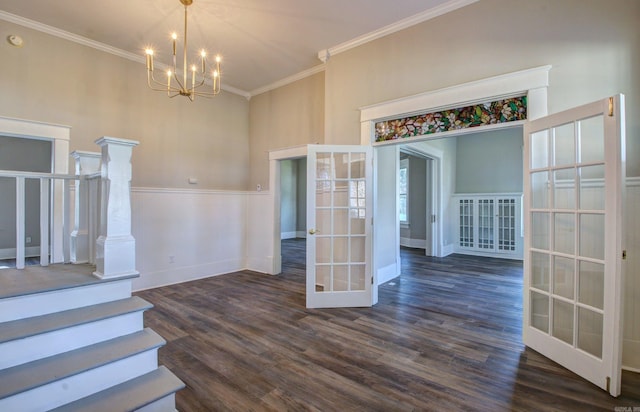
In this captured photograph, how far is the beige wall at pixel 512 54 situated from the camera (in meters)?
2.42

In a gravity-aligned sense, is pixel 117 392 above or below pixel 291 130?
below

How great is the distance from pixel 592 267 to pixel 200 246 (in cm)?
497

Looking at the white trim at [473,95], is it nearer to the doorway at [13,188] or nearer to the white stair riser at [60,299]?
the white stair riser at [60,299]

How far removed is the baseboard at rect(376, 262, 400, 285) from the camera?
472 centimetres

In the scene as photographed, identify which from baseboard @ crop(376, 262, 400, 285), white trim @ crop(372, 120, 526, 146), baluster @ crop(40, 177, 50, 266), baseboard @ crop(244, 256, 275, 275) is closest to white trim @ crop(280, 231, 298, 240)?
baseboard @ crop(244, 256, 275, 275)

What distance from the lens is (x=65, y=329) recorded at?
1.65m

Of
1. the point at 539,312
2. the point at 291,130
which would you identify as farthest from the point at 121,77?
the point at 539,312

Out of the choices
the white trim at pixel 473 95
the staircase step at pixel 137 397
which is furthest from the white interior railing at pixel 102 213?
the white trim at pixel 473 95

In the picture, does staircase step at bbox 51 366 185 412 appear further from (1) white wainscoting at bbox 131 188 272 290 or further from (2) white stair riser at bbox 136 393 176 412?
(1) white wainscoting at bbox 131 188 272 290

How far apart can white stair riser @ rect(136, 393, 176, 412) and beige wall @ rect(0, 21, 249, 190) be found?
3.49m

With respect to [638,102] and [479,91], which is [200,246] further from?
[638,102]

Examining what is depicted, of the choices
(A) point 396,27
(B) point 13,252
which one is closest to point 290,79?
(A) point 396,27

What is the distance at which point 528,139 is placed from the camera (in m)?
2.67

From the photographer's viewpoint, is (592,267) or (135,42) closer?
(592,267)
